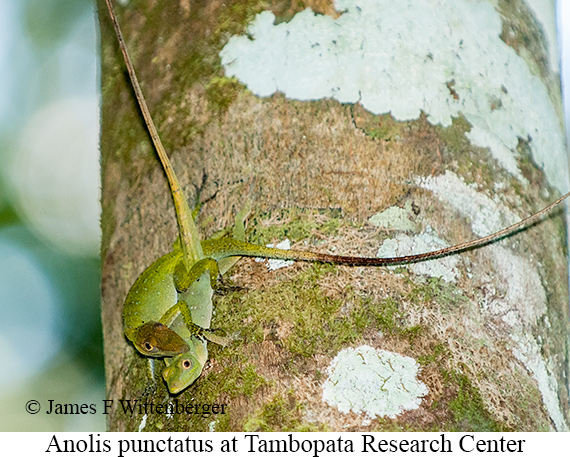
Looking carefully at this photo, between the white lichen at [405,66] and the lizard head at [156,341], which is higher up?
the white lichen at [405,66]

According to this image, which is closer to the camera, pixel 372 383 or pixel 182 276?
pixel 372 383

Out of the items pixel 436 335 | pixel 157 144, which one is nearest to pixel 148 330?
pixel 157 144

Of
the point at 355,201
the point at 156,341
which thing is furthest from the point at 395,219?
the point at 156,341

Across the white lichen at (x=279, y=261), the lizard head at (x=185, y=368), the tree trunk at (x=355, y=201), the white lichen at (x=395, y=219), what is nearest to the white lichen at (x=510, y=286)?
the tree trunk at (x=355, y=201)

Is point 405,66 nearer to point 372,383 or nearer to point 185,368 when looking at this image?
point 372,383

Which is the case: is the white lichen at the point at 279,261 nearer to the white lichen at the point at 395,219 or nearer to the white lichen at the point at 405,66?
the white lichen at the point at 395,219

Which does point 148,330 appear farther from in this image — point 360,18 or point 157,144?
point 360,18
